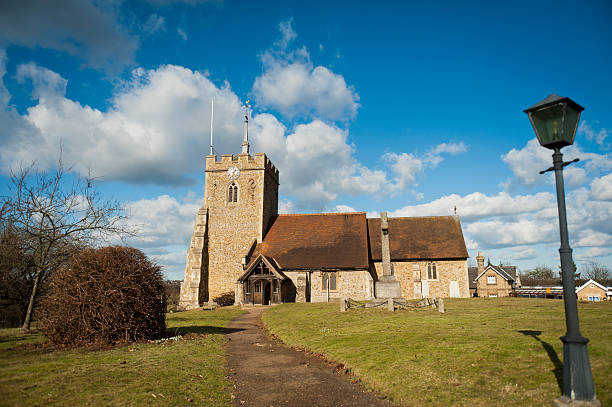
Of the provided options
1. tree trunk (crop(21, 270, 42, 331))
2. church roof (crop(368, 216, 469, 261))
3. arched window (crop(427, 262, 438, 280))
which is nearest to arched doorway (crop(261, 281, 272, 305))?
church roof (crop(368, 216, 469, 261))

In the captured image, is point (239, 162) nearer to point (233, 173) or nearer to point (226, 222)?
point (233, 173)

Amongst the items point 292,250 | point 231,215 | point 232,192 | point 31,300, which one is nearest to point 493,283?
point 292,250

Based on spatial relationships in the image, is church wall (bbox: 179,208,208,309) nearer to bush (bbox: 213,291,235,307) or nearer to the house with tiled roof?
bush (bbox: 213,291,235,307)

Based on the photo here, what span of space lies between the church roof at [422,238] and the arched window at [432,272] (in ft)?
2.63

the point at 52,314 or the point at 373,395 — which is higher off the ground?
the point at 52,314

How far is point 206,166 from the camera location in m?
38.0

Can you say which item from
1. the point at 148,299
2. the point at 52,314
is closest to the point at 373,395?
the point at 148,299

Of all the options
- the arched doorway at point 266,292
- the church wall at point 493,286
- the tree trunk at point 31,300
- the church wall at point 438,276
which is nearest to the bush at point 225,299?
the arched doorway at point 266,292

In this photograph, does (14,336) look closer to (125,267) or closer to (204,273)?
(125,267)

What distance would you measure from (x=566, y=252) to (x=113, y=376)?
8.60 meters

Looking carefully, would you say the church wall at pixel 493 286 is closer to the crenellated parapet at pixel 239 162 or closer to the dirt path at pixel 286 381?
Answer: the crenellated parapet at pixel 239 162

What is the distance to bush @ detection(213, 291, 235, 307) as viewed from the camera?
110 feet

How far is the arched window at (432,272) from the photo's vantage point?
33.3 m

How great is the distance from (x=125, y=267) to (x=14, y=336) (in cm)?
460
